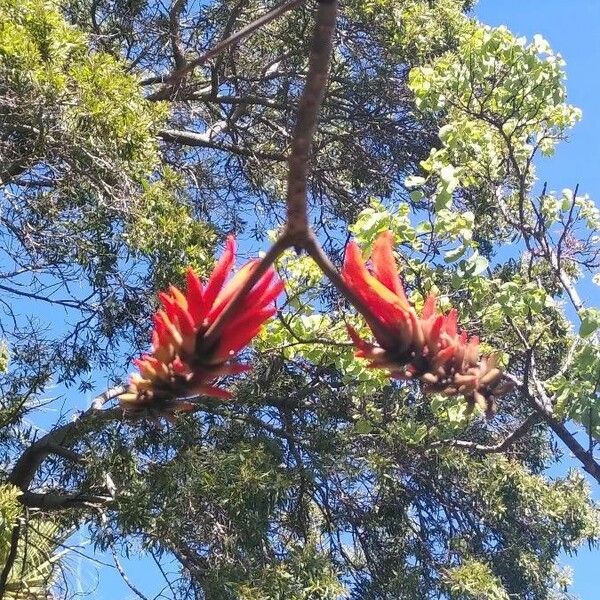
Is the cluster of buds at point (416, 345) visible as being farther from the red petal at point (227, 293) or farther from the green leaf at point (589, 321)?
the green leaf at point (589, 321)

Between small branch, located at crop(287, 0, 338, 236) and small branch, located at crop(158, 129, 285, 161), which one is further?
small branch, located at crop(158, 129, 285, 161)

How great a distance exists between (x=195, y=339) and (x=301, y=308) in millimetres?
3317

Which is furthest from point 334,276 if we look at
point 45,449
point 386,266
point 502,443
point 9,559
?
point 45,449

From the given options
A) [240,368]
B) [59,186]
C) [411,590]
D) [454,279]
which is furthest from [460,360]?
[411,590]

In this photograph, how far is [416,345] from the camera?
2.89 feet

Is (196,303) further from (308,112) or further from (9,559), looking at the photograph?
(9,559)

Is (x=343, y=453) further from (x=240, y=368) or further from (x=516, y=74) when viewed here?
(x=240, y=368)

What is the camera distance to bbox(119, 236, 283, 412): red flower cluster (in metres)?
0.82

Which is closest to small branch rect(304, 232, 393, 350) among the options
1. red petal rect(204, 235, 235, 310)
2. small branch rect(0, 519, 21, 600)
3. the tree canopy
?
red petal rect(204, 235, 235, 310)

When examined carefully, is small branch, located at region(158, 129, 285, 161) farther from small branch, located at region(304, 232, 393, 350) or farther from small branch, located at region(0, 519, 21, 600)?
small branch, located at region(304, 232, 393, 350)

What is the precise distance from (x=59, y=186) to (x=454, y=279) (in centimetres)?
220

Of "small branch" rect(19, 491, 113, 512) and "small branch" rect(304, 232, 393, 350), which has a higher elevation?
"small branch" rect(19, 491, 113, 512)

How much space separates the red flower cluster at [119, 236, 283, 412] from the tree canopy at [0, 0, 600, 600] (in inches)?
70.3

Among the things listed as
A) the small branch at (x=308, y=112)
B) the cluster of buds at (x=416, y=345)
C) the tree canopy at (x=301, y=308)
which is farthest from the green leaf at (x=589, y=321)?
the small branch at (x=308, y=112)
